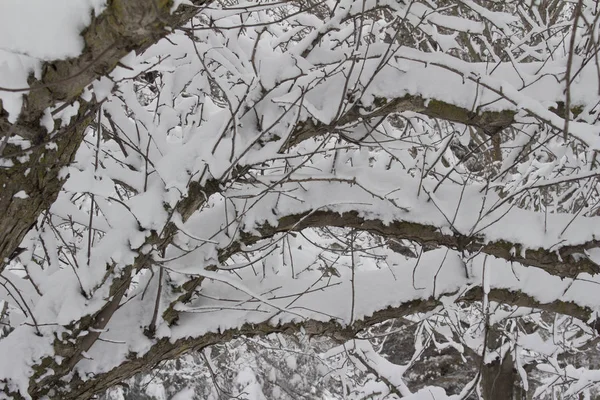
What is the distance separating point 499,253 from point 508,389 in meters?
3.14

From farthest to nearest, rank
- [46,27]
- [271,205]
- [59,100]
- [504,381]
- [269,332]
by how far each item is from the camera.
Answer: [504,381] → [269,332] → [271,205] → [59,100] → [46,27]

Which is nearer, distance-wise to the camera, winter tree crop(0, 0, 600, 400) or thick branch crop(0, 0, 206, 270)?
thick branch crop(0, 0, 206, 270)

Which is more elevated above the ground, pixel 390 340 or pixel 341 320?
pixel 390 340

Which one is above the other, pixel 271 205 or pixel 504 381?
pixel 271 205

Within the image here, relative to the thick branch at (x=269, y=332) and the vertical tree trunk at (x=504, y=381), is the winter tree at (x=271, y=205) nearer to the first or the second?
the thick branch at (x=269, y=332)

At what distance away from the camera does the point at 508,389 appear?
17.2 feet

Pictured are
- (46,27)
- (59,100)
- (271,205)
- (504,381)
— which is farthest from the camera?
(504,381)

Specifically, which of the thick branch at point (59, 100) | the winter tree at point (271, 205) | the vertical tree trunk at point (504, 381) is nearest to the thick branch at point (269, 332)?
the winter tree at point (271, 205)

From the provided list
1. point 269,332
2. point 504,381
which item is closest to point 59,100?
point 269,332

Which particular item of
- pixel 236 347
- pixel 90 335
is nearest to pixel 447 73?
pixel 90 335

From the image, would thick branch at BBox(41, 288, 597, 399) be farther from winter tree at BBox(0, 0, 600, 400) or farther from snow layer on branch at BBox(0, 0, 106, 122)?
snow layer on branch at BBox(0, 0, 106, 122)

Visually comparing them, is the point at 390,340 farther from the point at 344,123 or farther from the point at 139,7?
the point at 139,7

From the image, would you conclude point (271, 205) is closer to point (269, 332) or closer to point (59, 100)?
point (269, 332)

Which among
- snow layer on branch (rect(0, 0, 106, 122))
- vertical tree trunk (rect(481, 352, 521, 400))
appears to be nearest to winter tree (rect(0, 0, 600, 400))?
snow layer on branch (rect(0, 0, 106, 122))
